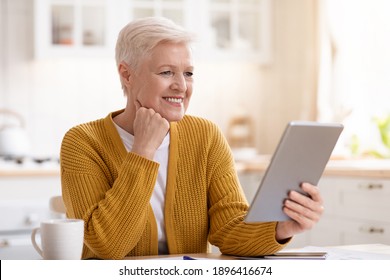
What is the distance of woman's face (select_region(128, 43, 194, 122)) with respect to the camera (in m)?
1.74

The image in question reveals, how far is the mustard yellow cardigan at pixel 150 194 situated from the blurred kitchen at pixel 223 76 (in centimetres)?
184

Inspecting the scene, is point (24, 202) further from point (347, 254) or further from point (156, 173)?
point (347, 254)

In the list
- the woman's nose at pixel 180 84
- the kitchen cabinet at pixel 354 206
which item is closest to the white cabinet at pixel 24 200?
the kitchen cabinet at pixel 354 206

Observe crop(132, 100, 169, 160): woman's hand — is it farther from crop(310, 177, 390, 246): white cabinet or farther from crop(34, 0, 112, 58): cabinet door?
crop(34, 0, 112, 58): cabinet door

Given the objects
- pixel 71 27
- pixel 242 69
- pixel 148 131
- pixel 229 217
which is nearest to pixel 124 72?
pixel 148 131

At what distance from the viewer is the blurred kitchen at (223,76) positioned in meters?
3.95

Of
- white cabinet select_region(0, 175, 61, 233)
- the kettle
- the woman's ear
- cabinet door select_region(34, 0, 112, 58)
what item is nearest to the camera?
the woman's ear

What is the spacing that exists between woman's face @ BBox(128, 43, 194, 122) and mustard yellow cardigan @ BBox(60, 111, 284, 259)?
4.8 inches

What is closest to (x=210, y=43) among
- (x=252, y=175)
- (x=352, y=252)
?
(x=252, y=175)

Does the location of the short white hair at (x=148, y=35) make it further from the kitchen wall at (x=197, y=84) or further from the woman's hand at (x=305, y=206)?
the kitchen wall at (x=197, y=84)

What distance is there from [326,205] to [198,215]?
5.93 feet

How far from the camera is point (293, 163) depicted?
1.31 meters

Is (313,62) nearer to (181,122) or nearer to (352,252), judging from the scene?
(181,122)

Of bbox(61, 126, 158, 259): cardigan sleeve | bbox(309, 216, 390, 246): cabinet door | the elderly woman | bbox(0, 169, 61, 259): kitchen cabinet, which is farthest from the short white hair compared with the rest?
bbox(0, 169, 61, 259): kitchen cabinet
